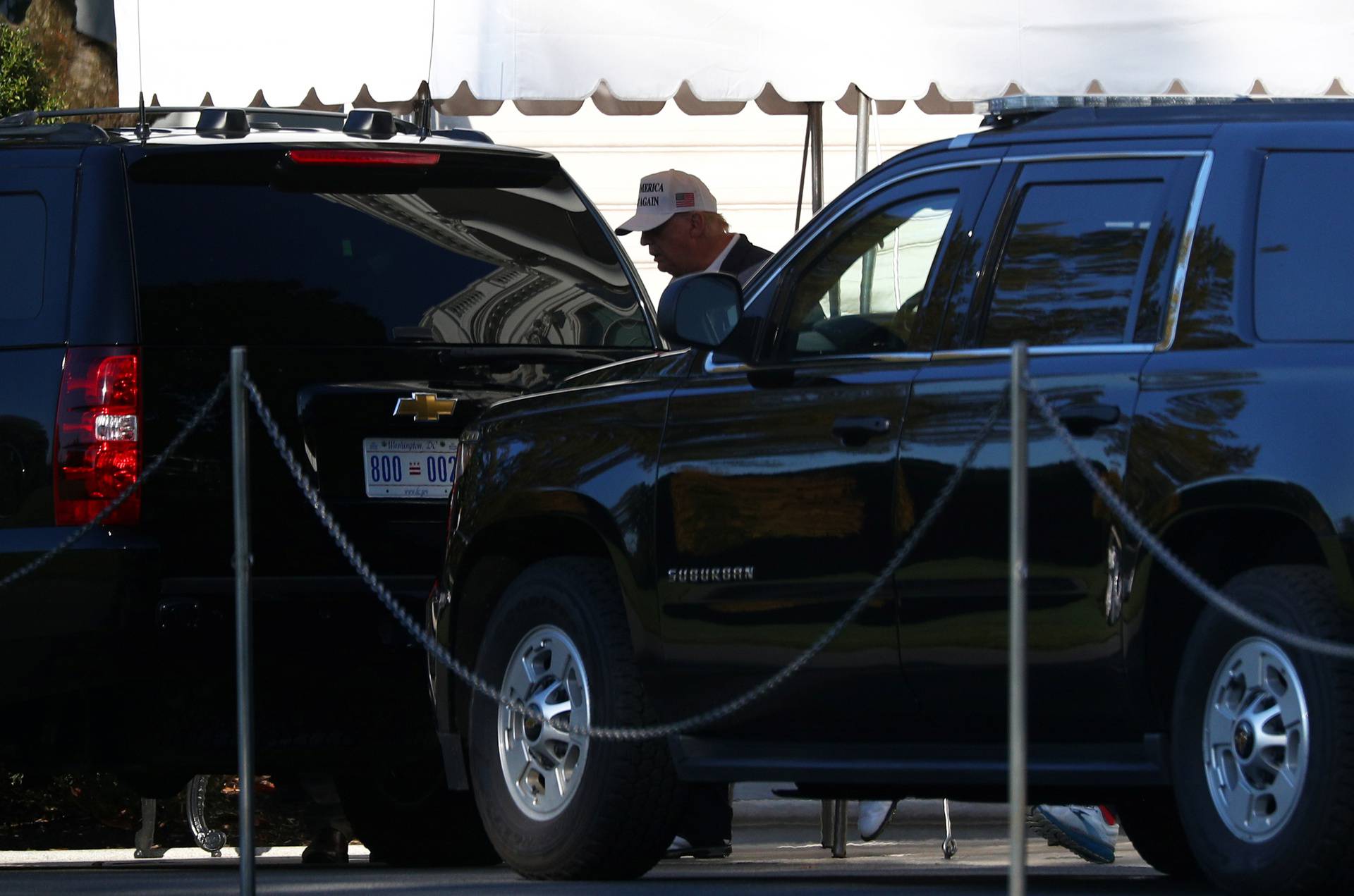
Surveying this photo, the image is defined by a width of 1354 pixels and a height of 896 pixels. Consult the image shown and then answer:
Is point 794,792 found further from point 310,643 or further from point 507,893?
point 310,643

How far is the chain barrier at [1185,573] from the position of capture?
196 inches

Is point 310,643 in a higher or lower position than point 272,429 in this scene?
lower

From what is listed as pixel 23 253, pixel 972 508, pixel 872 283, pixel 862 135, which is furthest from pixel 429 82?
pixel 972 508

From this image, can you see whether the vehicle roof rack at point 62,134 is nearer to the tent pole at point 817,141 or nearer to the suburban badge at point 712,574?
the suburban badge at point 712,574

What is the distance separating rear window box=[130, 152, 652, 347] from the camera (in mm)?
7480

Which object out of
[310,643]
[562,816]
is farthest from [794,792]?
[310,643]

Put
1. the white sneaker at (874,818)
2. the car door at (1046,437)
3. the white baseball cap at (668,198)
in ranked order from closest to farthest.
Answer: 1. the car door at (1046,437)
2. the white baseball cap at (668,198)
3. the white sneaker at (874,818)

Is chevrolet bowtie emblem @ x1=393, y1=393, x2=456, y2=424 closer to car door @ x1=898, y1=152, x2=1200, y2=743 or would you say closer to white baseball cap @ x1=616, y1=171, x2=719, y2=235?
car door @ x1=898, y1=152, x2=1200, y2=743

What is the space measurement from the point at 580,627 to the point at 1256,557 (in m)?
1.80

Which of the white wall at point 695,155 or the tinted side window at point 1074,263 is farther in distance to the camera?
the white wall at point 695,155

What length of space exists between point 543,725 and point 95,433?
1.51 metres

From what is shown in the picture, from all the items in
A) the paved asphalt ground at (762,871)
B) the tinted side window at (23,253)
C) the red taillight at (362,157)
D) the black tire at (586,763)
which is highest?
the red taillight at (362,157)

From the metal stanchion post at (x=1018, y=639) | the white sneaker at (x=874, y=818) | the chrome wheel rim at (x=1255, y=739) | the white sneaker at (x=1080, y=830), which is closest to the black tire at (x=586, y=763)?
the chrome wheel rim at (x=1255, y=739)

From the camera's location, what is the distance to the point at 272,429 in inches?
246
